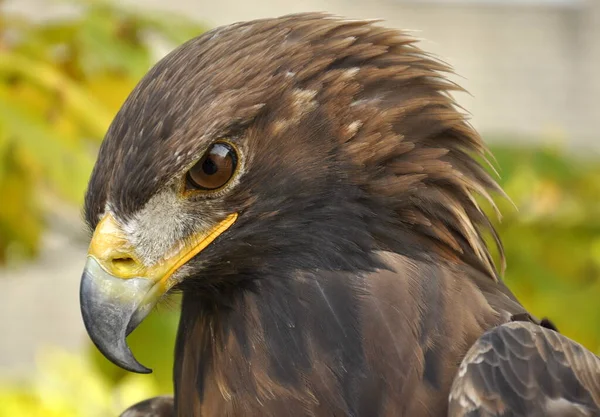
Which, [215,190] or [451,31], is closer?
[215,190]

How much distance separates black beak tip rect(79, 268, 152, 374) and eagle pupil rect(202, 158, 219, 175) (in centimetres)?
31

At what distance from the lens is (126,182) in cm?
177

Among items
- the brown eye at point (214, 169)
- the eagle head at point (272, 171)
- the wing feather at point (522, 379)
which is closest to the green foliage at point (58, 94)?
the eagle head at point (272, 171)

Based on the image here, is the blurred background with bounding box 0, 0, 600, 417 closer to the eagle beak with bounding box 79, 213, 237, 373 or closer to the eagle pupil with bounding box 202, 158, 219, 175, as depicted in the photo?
the eagle beak with bounding box 79, 213, 237, 373

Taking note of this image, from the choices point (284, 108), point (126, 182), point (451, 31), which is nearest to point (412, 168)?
point (284, 108)

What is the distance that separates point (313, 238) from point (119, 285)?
41 centimetres

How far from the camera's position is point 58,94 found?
10.4 ft

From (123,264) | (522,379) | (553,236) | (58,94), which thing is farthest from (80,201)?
(553,236)

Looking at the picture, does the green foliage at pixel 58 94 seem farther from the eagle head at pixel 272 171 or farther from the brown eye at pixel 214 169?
the brown eye at pixel 214 169

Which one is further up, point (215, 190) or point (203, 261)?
point (215, 190)

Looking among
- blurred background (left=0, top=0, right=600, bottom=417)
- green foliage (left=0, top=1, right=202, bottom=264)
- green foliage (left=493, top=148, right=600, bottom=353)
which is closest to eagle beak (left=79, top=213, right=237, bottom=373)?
blurred background (left=0, top=0, right=600, bottom=417)

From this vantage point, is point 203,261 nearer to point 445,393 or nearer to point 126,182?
point 126,182

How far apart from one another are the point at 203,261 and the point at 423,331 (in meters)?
0.47

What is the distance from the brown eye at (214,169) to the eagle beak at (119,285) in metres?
0.11
